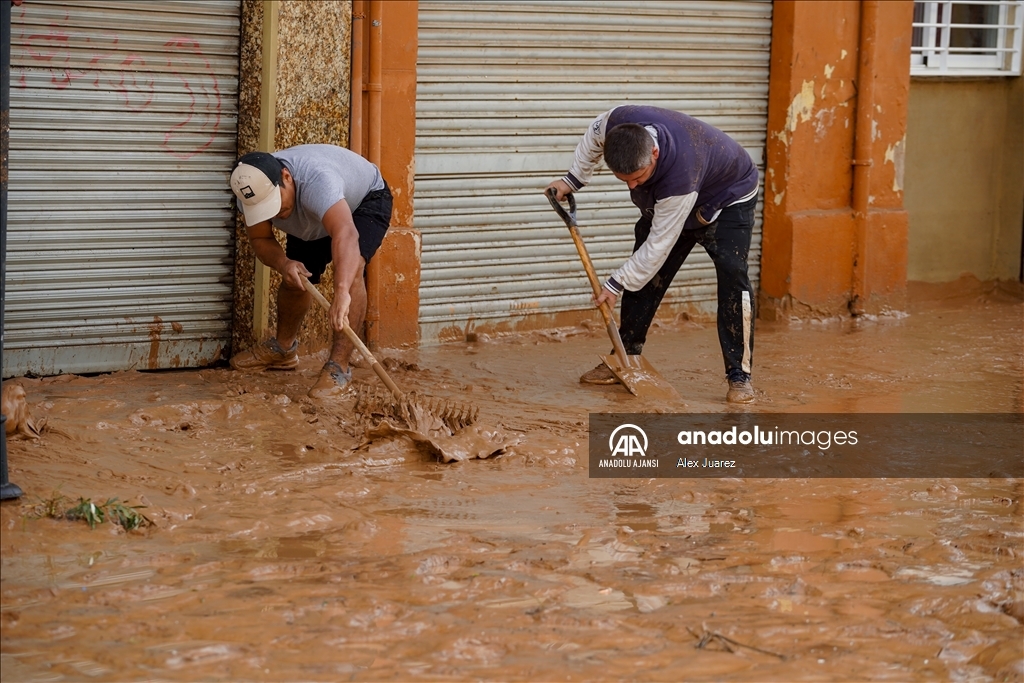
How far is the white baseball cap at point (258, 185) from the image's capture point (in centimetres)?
584

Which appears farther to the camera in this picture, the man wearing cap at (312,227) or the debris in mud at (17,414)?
the man wearing cap at (312,227)

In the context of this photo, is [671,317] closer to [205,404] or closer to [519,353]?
[519,353]

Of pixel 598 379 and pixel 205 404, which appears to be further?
pixel 598 379

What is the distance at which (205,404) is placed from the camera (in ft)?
19.9

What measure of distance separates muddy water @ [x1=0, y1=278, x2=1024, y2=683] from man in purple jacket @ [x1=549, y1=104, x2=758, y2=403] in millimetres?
833

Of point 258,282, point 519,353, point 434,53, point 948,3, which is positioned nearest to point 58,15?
point 258,282

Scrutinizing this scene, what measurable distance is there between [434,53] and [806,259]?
3.35m

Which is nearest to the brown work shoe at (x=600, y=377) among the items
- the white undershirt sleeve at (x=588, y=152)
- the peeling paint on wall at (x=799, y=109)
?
the white undershirt sleeve at (x=588, y=152)

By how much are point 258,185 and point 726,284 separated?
2590mm

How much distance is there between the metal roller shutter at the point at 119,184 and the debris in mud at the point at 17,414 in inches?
59.9

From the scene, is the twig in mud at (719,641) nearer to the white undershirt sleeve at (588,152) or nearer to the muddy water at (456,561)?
the muddy water at (456,561)

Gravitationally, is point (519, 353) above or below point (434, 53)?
below

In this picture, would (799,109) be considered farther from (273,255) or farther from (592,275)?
(273,255)

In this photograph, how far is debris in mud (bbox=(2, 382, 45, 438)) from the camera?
5102 millimetres
